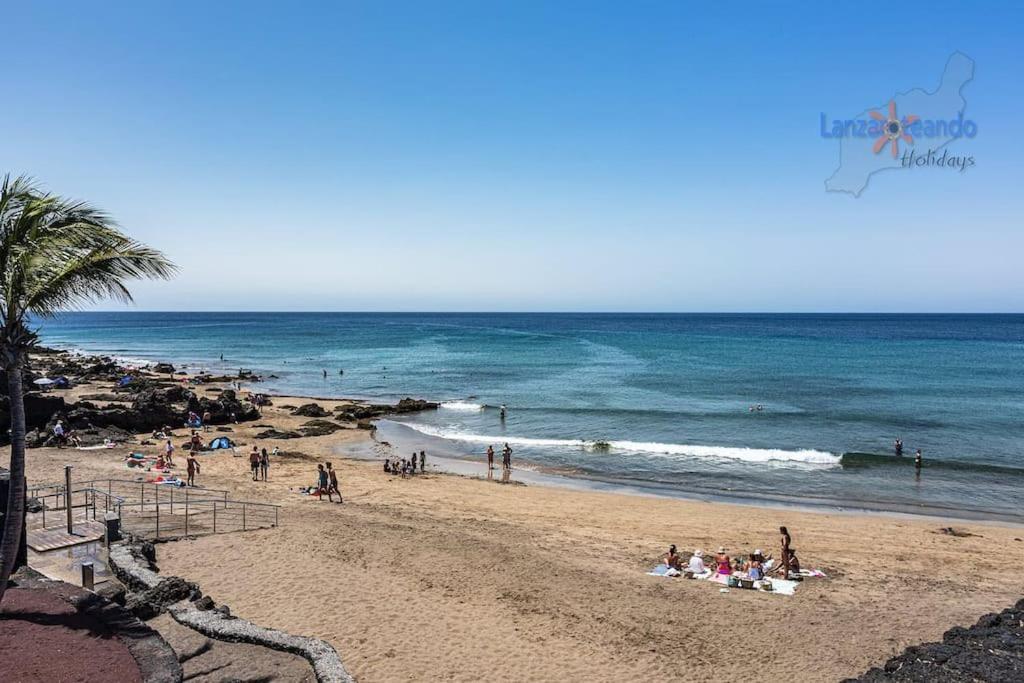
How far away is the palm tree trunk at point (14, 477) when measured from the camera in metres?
6.80

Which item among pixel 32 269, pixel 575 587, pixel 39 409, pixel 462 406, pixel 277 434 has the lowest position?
pixel 462 406

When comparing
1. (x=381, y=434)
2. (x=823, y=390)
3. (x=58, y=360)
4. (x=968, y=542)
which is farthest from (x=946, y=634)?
(x=58, y=360)

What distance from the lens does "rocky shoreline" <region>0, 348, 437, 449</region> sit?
2911 centimetres

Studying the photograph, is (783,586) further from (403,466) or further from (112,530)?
(403,466)

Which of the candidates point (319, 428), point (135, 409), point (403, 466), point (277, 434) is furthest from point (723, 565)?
point (135, 409)

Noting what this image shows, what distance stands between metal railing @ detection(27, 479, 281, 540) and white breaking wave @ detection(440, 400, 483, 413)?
25.2 meters

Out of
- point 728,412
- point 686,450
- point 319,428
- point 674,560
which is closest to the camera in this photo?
point 674,560

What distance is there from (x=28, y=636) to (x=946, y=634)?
1409cm

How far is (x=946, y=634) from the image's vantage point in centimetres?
1117

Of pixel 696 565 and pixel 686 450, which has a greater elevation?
pixel 696 565

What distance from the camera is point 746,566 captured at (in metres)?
14.9

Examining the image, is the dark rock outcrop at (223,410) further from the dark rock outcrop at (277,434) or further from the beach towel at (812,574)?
the beach towel at (812,574)

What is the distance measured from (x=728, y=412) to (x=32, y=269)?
131 feet

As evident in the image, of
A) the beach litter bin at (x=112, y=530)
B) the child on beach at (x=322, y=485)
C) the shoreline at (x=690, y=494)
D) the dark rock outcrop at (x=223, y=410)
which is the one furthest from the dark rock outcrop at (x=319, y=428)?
the beach litter bin at (x=112, y=530)
